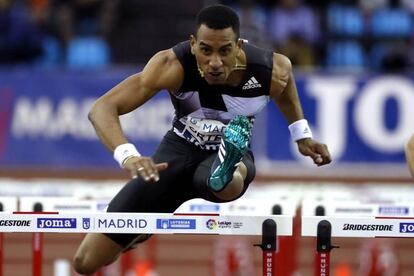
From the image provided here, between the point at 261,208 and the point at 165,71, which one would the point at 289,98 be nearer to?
the point at 261,208

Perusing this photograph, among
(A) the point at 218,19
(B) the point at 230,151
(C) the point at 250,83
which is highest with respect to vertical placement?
(A) the point at 218,19

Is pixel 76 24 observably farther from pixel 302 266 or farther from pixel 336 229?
pixel 336 229

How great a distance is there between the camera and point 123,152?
22.0ft

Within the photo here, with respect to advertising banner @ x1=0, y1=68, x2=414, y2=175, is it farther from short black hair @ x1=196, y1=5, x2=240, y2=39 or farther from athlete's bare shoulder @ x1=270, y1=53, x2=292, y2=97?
short black hair @ x1=196, y1=5, x2=240, y2=39

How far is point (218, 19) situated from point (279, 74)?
28.7 inches

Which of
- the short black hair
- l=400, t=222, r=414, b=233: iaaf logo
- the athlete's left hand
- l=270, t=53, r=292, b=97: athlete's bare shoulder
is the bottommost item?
l=400, t=222, r=414, b=233: iaaf logo

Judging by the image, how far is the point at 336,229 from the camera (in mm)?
6566

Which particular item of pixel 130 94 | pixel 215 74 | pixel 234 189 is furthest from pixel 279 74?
pixel 130 94

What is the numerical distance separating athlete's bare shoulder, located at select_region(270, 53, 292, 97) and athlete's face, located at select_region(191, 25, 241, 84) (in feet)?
1.60

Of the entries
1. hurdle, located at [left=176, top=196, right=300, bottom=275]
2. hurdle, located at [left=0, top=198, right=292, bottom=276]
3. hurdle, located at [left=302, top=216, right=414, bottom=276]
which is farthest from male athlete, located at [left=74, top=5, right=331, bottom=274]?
hurdle, located at [left=302, top=216, right=414, bottom=276]

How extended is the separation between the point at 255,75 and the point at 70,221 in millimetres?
1453

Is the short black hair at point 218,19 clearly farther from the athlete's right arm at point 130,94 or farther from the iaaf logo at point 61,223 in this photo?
the iaaf logo at point 61,223

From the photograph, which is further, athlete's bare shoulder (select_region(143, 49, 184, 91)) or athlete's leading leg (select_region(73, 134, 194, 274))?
athlete's leading leg (select_region(73, 134, 194, 274))

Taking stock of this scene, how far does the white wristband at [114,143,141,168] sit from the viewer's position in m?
6.67
